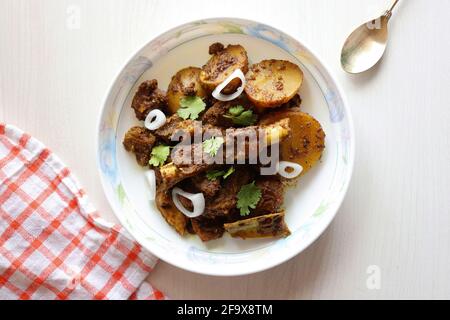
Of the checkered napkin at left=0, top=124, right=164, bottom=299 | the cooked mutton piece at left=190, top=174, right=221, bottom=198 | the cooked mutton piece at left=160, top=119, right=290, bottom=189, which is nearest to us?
the cooked mutton piece at left=160, top=119, right=290, bottom=189

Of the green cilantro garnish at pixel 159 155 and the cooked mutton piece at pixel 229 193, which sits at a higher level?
the green cilantro garnish at pixel 159 155

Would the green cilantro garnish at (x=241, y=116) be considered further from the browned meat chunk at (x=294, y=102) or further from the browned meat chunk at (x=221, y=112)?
the browned meat chunk at (x=294, y=102)

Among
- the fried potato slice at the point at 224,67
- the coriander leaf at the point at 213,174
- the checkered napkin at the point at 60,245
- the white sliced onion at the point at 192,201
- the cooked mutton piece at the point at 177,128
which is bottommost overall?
the checkered napkin at the point at 60,245

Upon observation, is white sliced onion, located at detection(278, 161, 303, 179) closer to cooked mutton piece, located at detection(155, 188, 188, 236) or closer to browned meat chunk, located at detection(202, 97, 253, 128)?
browned meat chunk, located at detection(202, 97, 253, 128)

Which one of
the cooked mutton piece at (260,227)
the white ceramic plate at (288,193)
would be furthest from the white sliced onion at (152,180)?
the cooked mutton piece at (260,227)

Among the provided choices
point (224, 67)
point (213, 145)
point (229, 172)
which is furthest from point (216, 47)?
point (229, 172)

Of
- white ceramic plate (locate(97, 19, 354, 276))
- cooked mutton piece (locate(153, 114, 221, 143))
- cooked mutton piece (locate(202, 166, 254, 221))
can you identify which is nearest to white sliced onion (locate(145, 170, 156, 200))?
white ceramic plate (locate(97, 19, 354, 276))
